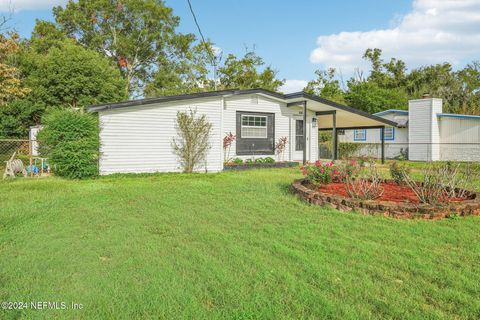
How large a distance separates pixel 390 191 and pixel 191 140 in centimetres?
716

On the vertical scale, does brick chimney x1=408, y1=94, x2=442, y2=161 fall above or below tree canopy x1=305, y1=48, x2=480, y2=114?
below

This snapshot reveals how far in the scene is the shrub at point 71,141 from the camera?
10.1 metres

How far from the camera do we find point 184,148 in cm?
1229

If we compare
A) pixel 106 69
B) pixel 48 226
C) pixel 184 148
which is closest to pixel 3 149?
pixel 106 69

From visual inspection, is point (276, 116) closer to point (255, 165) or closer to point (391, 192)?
point (255, 165)

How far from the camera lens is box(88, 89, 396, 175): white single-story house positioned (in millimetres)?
11102

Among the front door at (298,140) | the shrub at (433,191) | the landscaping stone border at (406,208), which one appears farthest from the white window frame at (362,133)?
the shrub at (433,191)

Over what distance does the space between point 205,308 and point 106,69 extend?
2517 cm

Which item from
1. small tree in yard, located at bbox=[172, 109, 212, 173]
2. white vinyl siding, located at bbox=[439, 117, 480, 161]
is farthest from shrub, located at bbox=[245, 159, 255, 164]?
white vinyl siding, located at bbox=[439, 117, 480, 161]

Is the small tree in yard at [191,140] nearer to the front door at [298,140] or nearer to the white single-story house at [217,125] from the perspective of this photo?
the white single-story house at [217,125]

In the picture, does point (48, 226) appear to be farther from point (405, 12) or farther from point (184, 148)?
point (405, 12)


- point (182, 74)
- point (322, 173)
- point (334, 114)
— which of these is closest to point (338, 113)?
point (334, 114)

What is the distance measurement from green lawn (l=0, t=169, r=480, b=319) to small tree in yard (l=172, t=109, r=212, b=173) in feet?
19.3

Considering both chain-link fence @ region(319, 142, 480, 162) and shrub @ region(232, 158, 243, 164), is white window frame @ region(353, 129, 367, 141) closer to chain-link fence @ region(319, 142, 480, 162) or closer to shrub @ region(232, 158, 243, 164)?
chain-link fence @ region(319, 142, 480, 162)
